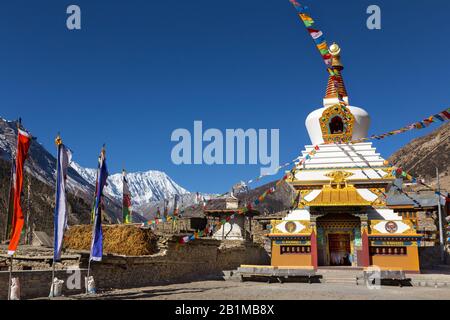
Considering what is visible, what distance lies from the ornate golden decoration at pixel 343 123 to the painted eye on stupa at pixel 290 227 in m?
7.73

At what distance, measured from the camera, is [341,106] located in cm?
3192

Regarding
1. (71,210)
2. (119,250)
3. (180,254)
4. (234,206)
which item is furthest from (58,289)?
(71,210)

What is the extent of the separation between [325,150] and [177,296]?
18.4m

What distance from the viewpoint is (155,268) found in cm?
1911

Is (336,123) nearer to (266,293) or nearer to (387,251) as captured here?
(387,251)

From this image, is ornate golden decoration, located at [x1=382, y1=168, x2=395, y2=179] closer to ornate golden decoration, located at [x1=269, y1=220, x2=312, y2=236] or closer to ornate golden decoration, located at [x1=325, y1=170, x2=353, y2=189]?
ornate golden decoration, located at [x1=325, y1=170, x2=353, y2=189]

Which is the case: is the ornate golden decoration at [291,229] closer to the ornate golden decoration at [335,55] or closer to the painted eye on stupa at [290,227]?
the painted eye on stupa at [290,227]

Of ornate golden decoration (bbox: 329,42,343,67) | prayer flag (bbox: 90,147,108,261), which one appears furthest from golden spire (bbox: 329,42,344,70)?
prayer flag (bbox: 90,147,108,261)

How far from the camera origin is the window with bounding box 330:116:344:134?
105 ft

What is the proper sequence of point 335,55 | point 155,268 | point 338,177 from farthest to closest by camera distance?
point 335,55, point 338,177, point 155,268

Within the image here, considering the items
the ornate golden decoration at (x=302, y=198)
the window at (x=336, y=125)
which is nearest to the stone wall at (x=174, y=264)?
the ornate golden decoration at (x=302, y=198)

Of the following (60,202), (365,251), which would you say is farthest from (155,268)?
(365,251)

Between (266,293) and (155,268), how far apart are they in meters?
5.15

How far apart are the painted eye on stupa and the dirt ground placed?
750 centimetres
